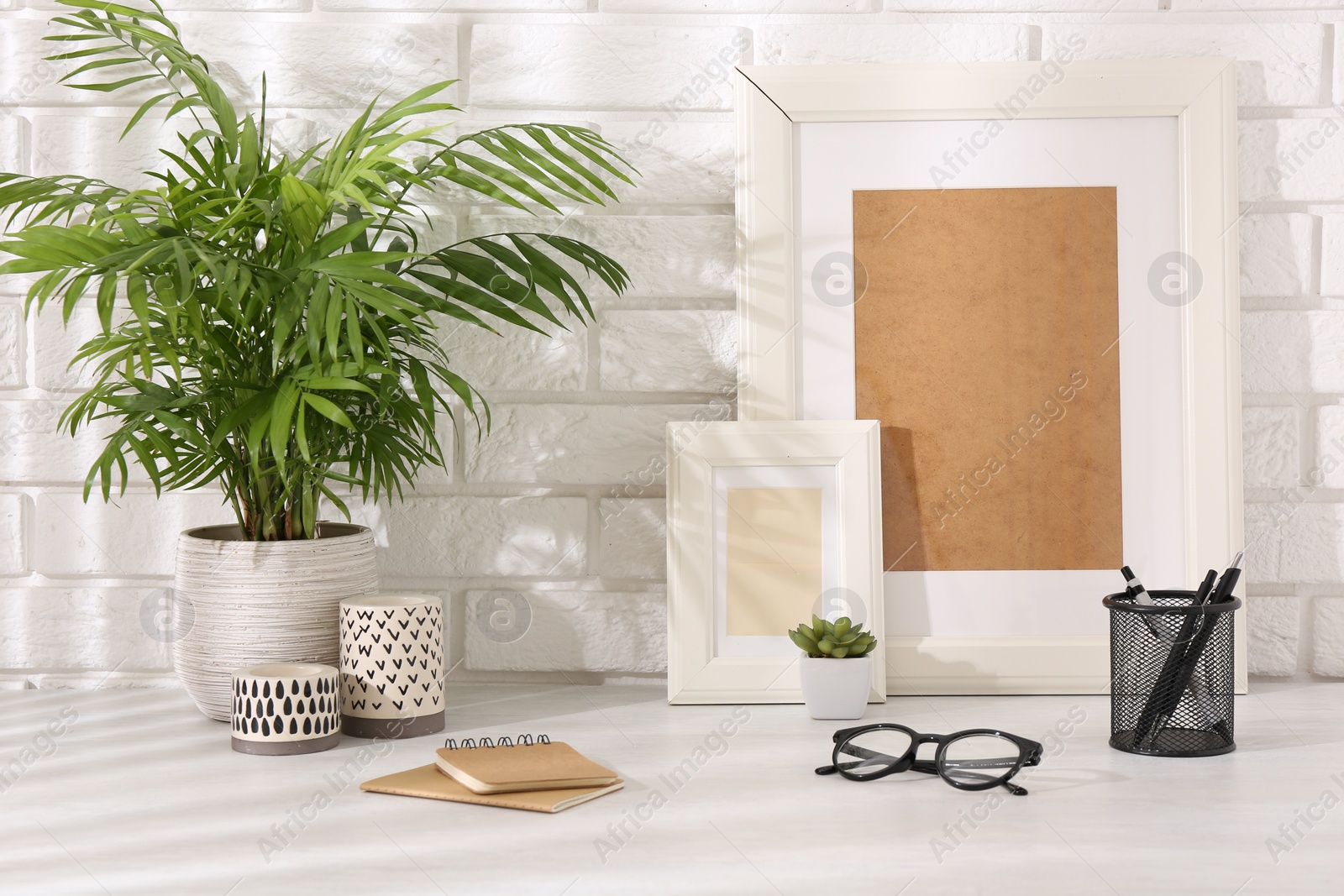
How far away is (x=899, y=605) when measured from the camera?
1.11 meters

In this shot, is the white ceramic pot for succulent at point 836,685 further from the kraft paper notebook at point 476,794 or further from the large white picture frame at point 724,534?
the kraft paper notebook at point 476,794

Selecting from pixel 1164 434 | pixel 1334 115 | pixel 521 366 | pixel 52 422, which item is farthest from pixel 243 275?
pixel 1334 115

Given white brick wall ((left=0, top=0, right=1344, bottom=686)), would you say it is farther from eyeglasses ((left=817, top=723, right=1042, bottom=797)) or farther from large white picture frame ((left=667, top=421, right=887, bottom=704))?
eyeglasses ((left=817, top=723, right=1042, bottom=797))

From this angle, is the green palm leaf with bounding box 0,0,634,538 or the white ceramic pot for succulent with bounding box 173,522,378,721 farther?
the white ceramic pot for succulent with bounding box 173,522,378,721

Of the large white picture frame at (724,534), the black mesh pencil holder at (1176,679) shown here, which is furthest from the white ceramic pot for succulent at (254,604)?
the black mesh pencil holder at (1176,679)

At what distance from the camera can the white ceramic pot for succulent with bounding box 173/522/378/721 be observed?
932 millimetres

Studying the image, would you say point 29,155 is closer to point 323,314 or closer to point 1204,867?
point 323,314

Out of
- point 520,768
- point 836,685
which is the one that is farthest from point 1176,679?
point 520,768

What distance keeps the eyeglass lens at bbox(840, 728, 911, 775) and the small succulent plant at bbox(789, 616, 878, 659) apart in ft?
0.26

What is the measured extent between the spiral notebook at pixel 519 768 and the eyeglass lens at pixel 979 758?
26 centimetres

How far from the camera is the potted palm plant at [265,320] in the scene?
2.72 feet

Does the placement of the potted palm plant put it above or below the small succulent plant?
above

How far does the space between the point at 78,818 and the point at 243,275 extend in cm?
41

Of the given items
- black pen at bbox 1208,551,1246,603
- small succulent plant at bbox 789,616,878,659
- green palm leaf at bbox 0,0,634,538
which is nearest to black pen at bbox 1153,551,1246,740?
black pen at bbox 1208,551,1246,603
